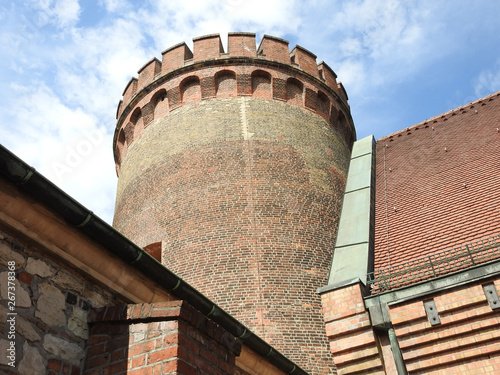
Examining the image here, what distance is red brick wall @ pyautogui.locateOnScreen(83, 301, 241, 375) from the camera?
3.30 m

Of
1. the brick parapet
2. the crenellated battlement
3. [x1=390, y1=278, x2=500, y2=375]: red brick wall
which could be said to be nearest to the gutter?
the brick parapet

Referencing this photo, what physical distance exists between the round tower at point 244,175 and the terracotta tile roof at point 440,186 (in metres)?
1.79

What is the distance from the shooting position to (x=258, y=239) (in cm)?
974

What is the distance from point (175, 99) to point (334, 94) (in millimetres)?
4536

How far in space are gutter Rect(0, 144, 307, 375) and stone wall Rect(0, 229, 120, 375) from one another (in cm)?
32

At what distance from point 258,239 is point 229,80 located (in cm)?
511

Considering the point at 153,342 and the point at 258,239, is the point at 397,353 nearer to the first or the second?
the point at 153,342

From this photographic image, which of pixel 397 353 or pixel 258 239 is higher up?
pixel 258 239

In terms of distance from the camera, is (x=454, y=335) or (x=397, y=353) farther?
(x=397, y=353)

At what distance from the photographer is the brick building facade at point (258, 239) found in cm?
350

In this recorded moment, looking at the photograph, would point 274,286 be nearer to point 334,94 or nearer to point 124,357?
point 124,357

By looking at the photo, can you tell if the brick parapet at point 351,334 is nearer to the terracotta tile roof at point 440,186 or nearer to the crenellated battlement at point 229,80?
the terracotta tile roof at point 440,186

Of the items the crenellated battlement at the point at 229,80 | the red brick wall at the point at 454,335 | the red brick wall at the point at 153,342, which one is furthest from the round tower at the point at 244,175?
the red brick wall at the point at 153,342

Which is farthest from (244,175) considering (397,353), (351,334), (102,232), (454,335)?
(102,232)
